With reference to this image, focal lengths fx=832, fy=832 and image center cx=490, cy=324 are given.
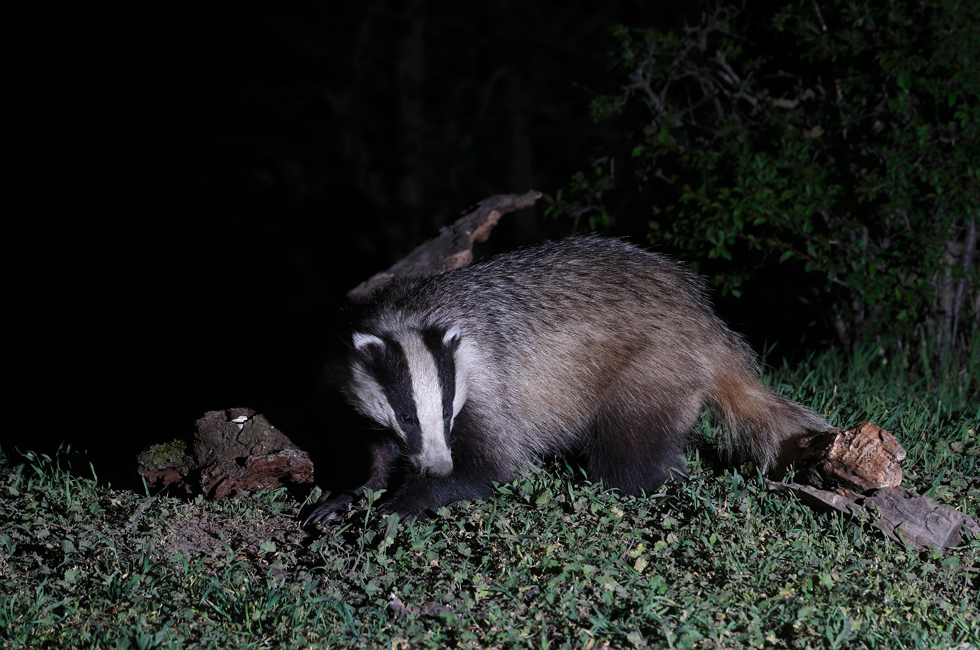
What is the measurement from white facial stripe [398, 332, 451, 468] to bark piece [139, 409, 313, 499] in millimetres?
788

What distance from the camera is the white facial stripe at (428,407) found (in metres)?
3.50

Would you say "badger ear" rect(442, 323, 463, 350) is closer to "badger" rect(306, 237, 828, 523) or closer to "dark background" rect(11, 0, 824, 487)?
"badger" rect(306, 237, 828, 523)

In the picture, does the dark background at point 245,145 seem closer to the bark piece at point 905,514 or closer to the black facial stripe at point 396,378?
the black facial stripe at point 396,378

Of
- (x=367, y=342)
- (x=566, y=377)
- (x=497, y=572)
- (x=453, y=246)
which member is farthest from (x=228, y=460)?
(x=453, y=246)

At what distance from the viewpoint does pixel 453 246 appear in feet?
17.8

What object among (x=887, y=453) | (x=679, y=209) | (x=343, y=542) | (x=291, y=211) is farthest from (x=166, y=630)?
(x=291, y=211)

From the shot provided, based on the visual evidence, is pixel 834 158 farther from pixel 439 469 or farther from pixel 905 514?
pixel 439 469

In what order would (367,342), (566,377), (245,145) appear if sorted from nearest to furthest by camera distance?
(367,342) → (566,377) → (245,145)

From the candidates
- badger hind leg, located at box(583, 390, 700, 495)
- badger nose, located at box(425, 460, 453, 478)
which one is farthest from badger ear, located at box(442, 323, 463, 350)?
badger hind leg, located at box(583, 390, 700, 495)

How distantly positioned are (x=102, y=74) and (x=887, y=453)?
9.67m

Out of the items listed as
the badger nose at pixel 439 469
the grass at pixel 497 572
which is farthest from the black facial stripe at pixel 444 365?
the grass at pixel 497 572

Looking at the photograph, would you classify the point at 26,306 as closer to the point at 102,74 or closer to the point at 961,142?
the point at 102,74

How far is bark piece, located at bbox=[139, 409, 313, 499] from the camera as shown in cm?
384

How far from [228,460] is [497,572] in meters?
1.47
